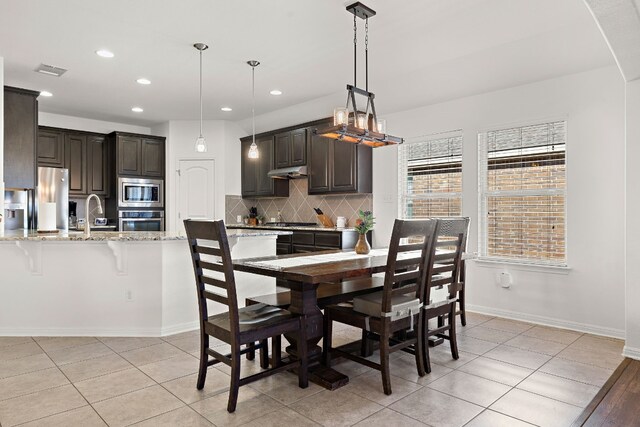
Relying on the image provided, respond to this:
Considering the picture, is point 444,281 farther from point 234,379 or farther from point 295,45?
point 295,45

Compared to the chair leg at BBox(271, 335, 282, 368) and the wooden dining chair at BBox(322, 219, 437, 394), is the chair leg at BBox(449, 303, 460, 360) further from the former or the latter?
the chair leg at BBox(271, 335, 282, 368)

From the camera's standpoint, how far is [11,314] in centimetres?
365

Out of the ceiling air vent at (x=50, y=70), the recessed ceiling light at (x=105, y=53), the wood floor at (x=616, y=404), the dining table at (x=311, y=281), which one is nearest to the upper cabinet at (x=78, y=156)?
the ceiling air vent at (x=50, y=70)

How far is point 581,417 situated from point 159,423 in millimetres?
2181

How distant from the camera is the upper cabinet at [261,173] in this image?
259 inches

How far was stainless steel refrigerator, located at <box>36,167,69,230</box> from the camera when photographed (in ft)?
18.9

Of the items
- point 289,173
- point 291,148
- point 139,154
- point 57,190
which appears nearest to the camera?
point 57,190

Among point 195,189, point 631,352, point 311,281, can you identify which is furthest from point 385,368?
point 195,189

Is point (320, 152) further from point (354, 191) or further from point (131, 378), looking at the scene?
point (131, 378)

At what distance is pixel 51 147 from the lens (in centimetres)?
601

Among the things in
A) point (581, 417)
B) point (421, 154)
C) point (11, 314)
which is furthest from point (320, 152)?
point (581, 417)

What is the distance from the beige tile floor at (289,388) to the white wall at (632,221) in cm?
25

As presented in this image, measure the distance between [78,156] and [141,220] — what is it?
133 cm

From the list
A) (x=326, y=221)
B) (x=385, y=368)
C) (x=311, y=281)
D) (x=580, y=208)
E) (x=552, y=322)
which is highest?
(x=580, y=208)
